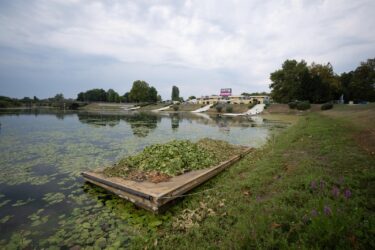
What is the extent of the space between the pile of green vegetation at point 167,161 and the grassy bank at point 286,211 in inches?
53.4

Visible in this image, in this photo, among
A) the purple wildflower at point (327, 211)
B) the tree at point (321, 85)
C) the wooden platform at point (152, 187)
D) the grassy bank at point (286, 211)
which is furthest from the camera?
the tree at point (321, 85)

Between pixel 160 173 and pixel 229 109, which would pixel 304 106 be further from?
pixel 160 173

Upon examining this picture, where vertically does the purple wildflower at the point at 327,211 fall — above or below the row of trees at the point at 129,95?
below

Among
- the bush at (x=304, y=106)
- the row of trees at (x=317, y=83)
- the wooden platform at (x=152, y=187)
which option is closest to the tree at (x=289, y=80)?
the row of trees at (x=317, y=83)

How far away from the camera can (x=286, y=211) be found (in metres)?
3.85

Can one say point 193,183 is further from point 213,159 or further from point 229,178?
point 213,159

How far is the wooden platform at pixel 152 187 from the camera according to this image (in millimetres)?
5500

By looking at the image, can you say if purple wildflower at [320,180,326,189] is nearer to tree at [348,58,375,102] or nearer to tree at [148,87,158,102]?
tree at [348,58,375,102]

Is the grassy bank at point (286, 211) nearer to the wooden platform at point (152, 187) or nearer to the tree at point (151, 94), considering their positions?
the wooden platform at point (152, 187)

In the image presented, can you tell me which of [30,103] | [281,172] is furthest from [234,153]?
[30,103]

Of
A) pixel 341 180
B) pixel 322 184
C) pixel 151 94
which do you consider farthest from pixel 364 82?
pixel 151 94

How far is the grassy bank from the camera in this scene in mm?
2969

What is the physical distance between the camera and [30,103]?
347 feet

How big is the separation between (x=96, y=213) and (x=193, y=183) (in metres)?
3.17
